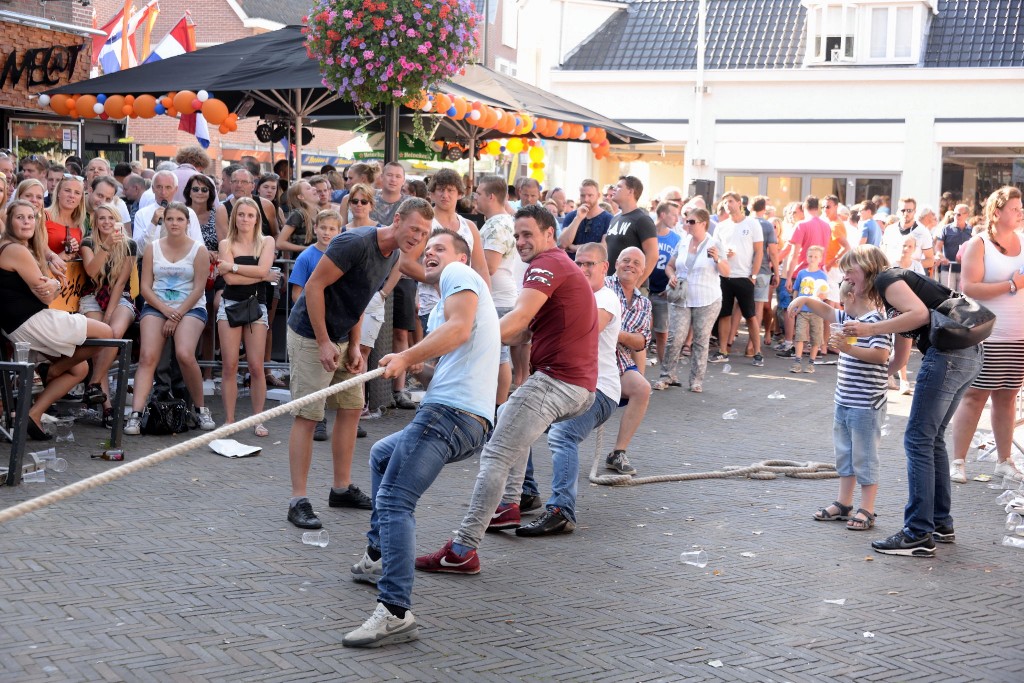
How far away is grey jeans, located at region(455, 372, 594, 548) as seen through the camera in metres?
5.73

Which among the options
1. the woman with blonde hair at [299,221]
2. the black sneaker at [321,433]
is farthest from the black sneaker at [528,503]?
the woman with blonde hair at [299,221]

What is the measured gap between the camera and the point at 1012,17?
96.3 ft

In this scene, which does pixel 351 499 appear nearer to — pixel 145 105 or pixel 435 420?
pixel 435 420

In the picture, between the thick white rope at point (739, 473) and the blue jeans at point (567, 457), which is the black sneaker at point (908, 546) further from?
the blue jeans at point (567, 457)

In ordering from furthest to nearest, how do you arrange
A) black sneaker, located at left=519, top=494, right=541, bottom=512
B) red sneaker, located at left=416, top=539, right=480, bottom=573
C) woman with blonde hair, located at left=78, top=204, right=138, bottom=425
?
woman with blonde hair, located at left=78, top=204, right=138, bottom=425 → black sneaker, located at left=519, top=494, right=541, bottom=512 → red sneaker, located at left=416, top=539, right=480, bottom=573

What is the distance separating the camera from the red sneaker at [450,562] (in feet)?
18.8

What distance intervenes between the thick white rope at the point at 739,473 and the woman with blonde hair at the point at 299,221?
12.6 feet

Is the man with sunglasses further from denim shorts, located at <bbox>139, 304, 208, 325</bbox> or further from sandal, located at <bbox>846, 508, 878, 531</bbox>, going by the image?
denim shorts, located at <bbox>139, 304, 208, 325</bbox>

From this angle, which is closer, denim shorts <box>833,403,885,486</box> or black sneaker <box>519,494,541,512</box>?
denim shorts <box>833,403,885,486</box>

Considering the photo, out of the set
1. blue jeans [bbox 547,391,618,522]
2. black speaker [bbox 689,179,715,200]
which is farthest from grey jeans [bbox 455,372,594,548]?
black speaker [bbox 689,179,715,200]

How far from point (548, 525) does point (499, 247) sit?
2.34m

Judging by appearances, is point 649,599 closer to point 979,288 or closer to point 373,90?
point 979,288

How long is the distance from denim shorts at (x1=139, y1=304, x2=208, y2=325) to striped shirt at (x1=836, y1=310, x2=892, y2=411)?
4.97 metres

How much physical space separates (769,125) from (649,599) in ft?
86.1
